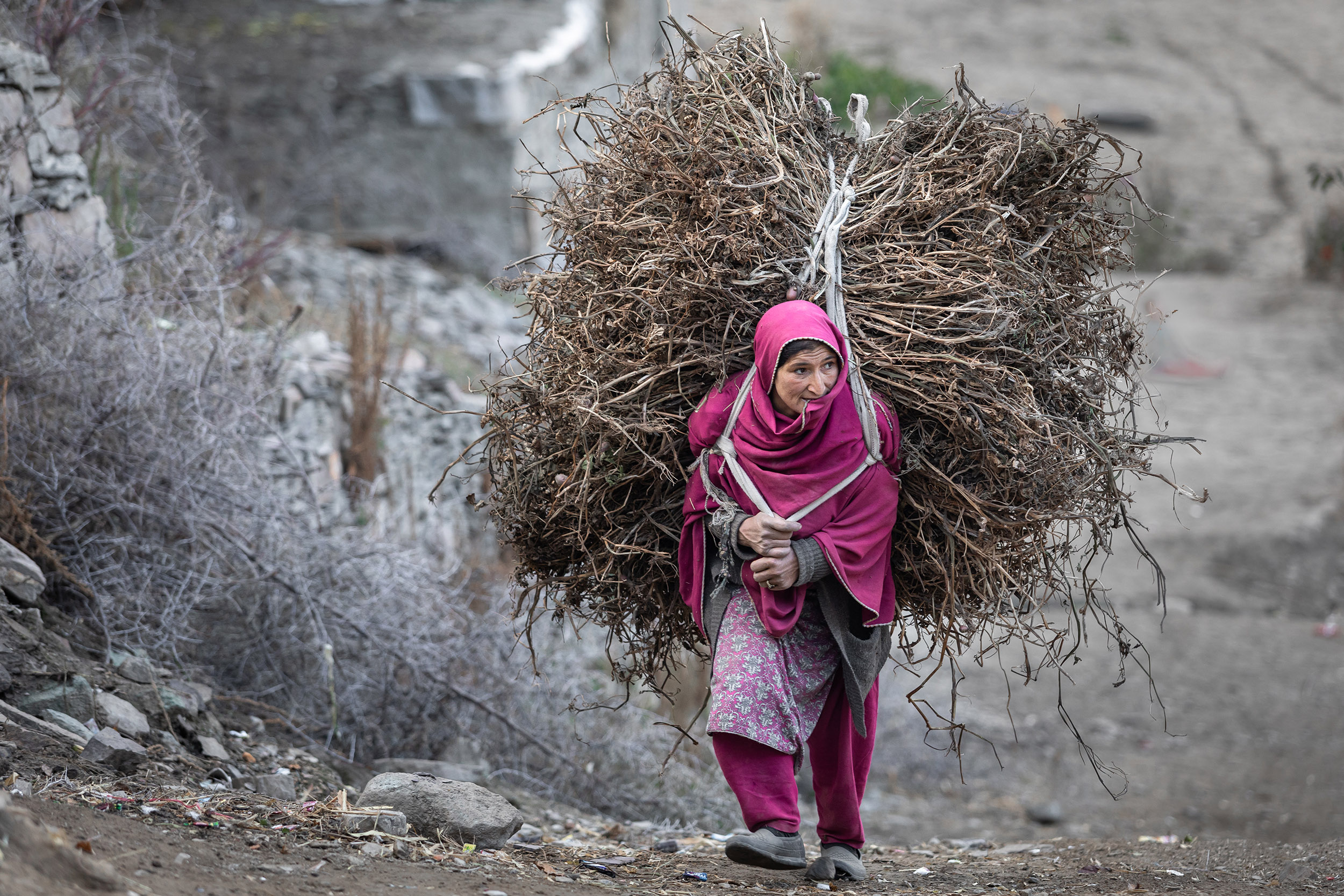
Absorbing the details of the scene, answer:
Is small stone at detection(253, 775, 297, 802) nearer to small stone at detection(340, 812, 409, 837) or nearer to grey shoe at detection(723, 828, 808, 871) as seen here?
small stone at detection(340, 812, 409, 837)

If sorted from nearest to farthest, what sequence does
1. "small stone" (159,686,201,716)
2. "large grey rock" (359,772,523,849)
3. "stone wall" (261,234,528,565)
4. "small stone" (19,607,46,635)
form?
"large grey rock" (359,772,523,849)
"small stone" (19,607,46,635)
"small stone" (159,686,201,716)
"stone wall" (261,234,528,565)

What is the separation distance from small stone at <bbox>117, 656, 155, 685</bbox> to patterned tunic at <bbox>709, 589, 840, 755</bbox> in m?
1.92

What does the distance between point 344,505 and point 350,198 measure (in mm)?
4405

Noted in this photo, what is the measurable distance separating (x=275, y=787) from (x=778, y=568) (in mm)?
1707

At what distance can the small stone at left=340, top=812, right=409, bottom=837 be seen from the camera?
3049 millimetres

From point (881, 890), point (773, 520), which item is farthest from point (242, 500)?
point (881, 890)

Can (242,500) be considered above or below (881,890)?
above

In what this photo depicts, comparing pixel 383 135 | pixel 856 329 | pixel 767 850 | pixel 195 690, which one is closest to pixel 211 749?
pixel 195 690

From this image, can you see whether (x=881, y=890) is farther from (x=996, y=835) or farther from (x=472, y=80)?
(x=472, y=80)

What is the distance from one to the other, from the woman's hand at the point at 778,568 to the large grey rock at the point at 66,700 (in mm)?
1998

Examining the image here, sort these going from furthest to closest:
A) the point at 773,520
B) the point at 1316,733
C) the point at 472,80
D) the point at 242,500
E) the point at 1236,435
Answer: the point at 1236,435 < the point at 472,80 < the point at 1316,733 < the point at 242,500 < the point at 773,520

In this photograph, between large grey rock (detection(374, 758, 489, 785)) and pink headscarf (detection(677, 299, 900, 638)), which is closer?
pink headscarf (detection(677, 299, 900, 638))

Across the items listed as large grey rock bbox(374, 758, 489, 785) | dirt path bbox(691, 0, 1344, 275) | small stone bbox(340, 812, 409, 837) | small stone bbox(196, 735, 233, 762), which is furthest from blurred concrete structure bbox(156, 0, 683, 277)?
dirt path bbox(691, 0, 1344, 275)

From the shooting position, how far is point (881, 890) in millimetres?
3244
